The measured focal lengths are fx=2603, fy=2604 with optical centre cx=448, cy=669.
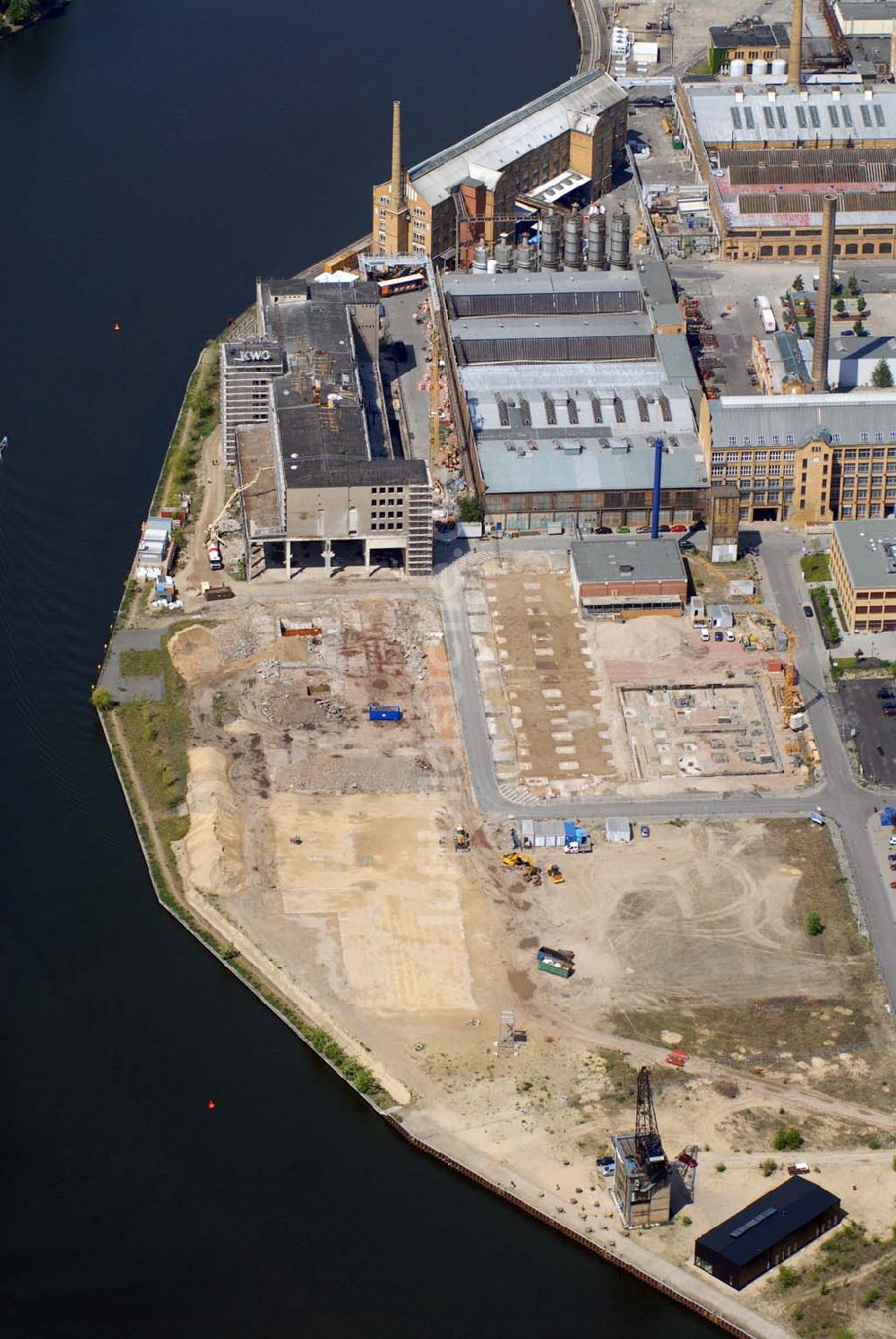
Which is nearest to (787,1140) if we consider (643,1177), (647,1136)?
(647,1136)

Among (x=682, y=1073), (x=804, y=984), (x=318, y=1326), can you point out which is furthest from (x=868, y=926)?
(x=318, y=1326)

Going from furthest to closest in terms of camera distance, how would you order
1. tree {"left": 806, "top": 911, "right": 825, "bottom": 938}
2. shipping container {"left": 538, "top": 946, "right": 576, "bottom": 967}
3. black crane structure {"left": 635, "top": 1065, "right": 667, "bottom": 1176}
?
tree {"left": 806, "top": 911, "right": 825, "bottom": 938} → shipping container {"left": 538, "top": 946, "right": 576, "bottom": 967} → black crane structure {"left": 635, "top": 1065, "right": 667, "bottom": 1176}

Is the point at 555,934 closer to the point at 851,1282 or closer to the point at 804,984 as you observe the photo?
the point at 804,984

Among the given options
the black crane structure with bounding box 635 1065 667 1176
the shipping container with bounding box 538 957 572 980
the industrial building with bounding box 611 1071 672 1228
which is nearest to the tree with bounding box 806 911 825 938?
the shipping container with bounding box 538 957 572 980

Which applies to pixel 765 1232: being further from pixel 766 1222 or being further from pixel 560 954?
pixel 560 954

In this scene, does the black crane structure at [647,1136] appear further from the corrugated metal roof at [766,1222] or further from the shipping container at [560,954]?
the shipping container at [560,954]

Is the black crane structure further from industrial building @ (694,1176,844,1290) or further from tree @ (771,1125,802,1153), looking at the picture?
tree @ (771,1125,802,1153)
